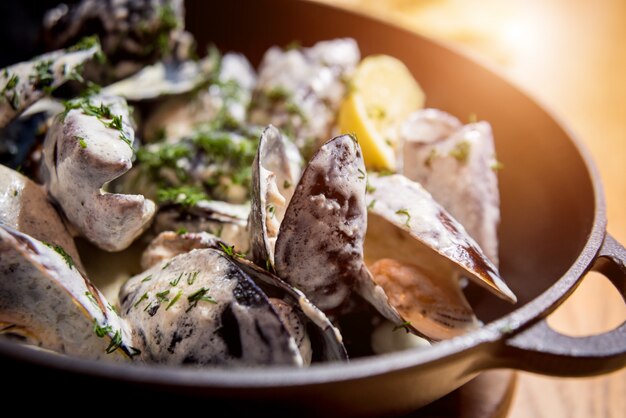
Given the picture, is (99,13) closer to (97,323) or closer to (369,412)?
(97,323)

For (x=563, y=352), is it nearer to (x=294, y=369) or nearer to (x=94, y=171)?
(x=294, y=369)

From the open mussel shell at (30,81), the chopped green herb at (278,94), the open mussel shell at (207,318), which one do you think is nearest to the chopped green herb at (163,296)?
the open mussel shell at (207,318)

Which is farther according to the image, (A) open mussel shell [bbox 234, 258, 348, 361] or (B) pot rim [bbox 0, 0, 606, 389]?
(A) open mussel shell [bbox 234, 258, 348, 361]

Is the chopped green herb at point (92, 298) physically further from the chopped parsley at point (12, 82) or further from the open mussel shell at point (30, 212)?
the chopped parsley at point (12, 82)

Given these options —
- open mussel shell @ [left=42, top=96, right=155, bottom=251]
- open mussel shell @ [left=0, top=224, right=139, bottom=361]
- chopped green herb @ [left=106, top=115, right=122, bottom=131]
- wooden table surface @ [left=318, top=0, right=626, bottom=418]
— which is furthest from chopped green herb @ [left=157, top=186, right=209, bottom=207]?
wooden table surface @ [left=318, top=0, right=626, bottom=418]

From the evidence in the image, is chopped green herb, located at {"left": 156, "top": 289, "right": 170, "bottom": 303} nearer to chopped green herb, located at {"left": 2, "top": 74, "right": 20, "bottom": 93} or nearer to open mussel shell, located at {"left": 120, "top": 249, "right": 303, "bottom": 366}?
open mussel shell, located at {"left": 120, "top": 249, "right": 303, "bottom": 366}

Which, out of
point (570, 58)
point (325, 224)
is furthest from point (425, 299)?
point (570, 58)

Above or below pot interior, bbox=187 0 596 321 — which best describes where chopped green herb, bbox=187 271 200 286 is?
below
